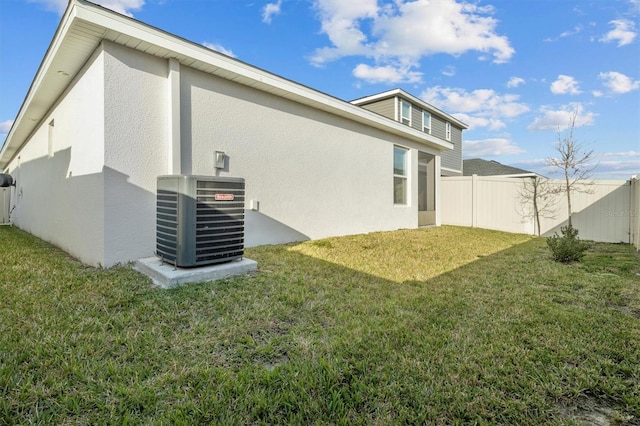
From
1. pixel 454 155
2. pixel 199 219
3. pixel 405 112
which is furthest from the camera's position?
pixel 454 155

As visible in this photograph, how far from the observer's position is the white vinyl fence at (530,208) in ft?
Result: 26.6

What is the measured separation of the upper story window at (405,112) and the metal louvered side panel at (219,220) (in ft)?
40.6

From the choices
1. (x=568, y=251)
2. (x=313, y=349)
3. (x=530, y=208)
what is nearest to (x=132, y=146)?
(x=313, y=349)

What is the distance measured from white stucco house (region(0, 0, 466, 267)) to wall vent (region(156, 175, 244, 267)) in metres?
0.80

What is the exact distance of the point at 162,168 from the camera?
431cm

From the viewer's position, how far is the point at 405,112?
14664mm

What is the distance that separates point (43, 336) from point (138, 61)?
353cm

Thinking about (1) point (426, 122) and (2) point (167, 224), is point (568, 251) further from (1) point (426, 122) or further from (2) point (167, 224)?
(1) point (426, 122)

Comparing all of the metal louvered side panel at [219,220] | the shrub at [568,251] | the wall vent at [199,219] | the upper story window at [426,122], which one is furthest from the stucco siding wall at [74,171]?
the upper story window at [426,122]

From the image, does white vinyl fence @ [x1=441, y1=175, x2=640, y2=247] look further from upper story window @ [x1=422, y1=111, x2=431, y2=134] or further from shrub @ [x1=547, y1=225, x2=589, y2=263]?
upper story window @ [x1=422, y1=111, x2=431, y2=134]

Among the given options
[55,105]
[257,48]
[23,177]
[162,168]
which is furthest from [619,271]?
[23,177]

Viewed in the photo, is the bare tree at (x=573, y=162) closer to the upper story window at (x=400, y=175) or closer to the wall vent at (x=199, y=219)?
the upper story window at (x=400, y=175)

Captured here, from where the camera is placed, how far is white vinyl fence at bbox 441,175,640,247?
8.12 metres

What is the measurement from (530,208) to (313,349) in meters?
10.4
